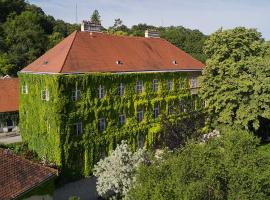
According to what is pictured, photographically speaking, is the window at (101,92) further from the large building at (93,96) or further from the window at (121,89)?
the window at (121,89)

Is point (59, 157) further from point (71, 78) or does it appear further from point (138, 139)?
point (138, 139)

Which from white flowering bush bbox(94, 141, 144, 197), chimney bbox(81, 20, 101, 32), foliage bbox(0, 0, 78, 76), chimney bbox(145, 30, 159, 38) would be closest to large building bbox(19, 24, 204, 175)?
chimney bbox(81, 20, 101, 32)

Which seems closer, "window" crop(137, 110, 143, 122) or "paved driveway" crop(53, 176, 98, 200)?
"paved driveway" crop(53, 176, 98, 200)

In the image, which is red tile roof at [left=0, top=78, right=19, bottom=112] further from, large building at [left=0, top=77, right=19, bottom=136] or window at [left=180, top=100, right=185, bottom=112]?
window at [left=180, top=100, right=185, bottom=112]

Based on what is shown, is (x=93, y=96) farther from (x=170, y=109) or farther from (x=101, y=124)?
(x=170, y=109)

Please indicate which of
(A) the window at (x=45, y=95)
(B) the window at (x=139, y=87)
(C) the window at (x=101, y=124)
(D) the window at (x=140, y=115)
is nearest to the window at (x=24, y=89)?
(A) the window at (x=45, y=95)
